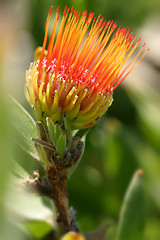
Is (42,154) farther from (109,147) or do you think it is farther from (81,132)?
(109,147)

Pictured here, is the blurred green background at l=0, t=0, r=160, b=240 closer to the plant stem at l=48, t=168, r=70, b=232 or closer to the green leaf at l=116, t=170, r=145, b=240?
the plant stem at l=48, t=168, r=70, b=232

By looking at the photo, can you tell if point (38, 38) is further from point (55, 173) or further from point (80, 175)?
point (55, 173)

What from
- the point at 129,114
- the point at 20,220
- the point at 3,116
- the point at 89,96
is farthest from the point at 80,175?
the point at 3,116

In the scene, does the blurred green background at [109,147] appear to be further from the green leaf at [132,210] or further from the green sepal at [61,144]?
the green leaf at [132,210]

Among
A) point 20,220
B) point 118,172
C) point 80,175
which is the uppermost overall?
point 20,220

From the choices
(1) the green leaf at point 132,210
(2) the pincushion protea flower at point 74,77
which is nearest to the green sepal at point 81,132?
(2) the pincushion protea flower at point 74,77
